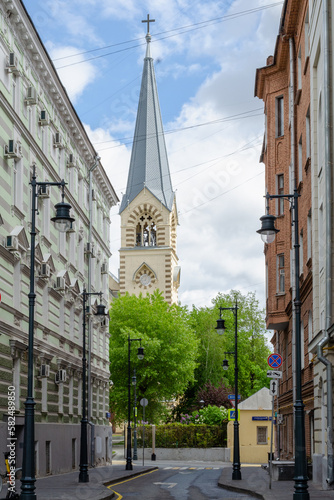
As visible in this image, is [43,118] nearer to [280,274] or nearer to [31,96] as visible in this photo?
[31,96]

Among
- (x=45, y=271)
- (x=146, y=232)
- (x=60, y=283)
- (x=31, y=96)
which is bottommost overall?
(x=60, y=283)

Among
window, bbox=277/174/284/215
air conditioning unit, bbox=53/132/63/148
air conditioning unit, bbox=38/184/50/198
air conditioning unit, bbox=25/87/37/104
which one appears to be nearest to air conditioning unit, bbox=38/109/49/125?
air conditioning unit, bbox=38/184/50/198

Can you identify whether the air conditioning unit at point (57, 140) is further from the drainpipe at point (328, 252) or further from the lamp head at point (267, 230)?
the lamp head at point (267, 230)

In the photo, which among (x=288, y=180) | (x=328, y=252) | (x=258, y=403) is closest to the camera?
(x=328, y=252)

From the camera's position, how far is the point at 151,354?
199 feet

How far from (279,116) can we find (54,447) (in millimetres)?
17728

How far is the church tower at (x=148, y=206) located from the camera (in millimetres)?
88000

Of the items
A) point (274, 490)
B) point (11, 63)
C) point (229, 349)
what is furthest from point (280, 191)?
point (229, 349)

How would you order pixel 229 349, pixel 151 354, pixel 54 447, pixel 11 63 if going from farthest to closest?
1. pixel 229 349
2. pixel 151 354
3. pixel 54 447
4. pixel 11 63

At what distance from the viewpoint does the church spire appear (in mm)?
89938

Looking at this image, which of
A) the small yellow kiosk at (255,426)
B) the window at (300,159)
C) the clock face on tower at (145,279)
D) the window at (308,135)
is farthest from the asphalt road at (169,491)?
the clock face on tower at (145,279)

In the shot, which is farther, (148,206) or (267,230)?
(148,206)

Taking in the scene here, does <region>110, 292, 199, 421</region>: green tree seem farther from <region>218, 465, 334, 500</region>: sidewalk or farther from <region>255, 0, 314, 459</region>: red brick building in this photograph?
<region>218, 465, 334, 500</region>: sidewalk

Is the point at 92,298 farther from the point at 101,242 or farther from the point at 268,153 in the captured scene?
the point at 268,153
